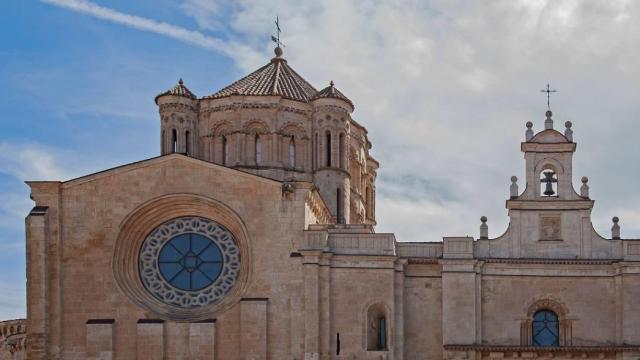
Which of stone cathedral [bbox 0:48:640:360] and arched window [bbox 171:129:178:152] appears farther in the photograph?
arched window [bbox 171:129:178:152]

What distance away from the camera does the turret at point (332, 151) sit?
149 feet

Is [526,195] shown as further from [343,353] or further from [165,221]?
[165,221]

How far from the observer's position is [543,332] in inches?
1495

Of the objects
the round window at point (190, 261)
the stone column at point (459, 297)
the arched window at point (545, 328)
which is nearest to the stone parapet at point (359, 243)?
the stone column at point (459, 297)

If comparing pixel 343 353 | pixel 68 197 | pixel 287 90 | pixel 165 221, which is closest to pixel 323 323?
pixel 343 353

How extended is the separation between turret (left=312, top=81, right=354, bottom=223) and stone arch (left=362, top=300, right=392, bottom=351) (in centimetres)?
820

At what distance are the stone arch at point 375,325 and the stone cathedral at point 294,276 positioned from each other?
0.15ft

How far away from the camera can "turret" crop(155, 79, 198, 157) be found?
46.2m

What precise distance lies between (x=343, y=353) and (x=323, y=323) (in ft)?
3.76

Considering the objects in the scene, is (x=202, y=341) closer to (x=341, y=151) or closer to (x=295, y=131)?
(x=295, y=131)

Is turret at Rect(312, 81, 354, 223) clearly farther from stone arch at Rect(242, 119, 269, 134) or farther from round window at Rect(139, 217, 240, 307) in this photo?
round window at Rect(139, 217, 240, 307)

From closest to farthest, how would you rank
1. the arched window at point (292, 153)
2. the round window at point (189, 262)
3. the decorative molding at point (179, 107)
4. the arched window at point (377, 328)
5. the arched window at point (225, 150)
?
the arched window at point (377, 328)
the round window at point (189, 262)
the arched window at point (225, 150)
the arched window at point (292, 153)
the decorative molding at point (179, 107)

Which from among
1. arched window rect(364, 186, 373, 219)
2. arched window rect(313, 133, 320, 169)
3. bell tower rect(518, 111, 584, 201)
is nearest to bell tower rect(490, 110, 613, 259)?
bell tower rect(518, 111, 584, 201)

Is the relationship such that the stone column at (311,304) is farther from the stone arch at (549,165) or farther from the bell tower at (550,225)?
the stone arch at (549,165)
